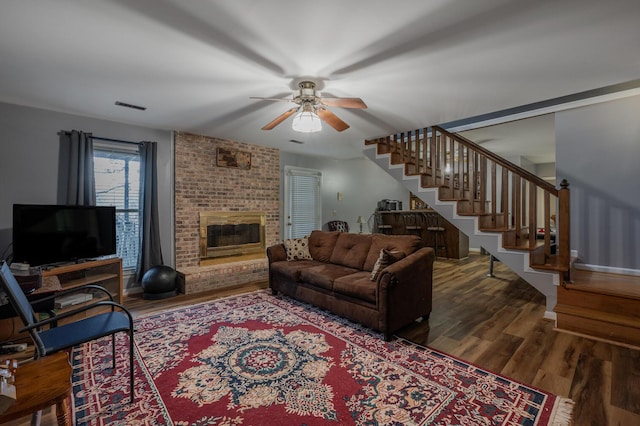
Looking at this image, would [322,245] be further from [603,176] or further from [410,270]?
[603,176]

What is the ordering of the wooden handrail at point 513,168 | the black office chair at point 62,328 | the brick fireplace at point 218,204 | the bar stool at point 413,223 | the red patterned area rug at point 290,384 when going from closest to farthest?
the black office chair at point 62,328 → the red patterned area rug at point 290,384 → the wooden handrail at point 513,168 → the brick fireplace at point 218,204 → the bar stool at point 413,223

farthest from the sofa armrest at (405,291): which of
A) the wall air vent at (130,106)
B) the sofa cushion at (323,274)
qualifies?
the wall air vent at (130,106)

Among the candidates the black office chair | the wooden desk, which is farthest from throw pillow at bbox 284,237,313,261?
the wooden desk

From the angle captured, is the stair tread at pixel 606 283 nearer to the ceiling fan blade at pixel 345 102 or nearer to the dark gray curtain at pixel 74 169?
the ceiling fan blade at pixel 345 102

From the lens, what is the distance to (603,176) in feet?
12.5

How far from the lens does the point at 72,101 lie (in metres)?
3.36

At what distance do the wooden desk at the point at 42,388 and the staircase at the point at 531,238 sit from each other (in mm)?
4123

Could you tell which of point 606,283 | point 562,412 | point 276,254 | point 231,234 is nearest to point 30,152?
point 231,234

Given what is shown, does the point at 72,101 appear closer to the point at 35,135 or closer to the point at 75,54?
the point at 35,135

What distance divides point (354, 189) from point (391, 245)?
4.62 metres

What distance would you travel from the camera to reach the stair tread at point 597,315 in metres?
2.71

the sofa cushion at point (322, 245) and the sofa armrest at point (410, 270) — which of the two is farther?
the sofa cushion at point (322, 245)

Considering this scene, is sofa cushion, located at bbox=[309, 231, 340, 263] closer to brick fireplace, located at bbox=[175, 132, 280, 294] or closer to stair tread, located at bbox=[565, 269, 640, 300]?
brick fireplace, located at bbox=[175, 132, 280, 294]

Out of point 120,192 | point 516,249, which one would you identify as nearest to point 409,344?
point 516,249
